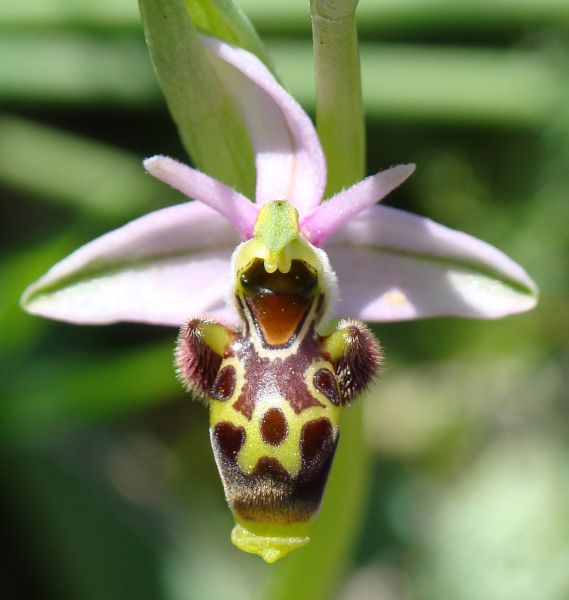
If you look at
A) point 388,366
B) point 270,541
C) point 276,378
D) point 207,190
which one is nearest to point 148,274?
point 207,190

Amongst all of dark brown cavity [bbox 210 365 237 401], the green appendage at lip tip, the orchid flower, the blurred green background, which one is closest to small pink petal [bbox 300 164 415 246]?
the orchid flower

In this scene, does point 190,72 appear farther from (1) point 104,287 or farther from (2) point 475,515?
(2) point 475,515

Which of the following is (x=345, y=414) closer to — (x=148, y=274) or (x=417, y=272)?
(x=417, y=272)

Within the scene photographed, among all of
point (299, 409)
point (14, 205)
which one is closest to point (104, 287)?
point (299, 409)

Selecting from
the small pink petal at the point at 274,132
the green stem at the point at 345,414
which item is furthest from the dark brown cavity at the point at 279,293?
the green stem at the point at 345,414

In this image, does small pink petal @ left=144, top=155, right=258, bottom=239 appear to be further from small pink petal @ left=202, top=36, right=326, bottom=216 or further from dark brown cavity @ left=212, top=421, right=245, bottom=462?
dark brown cavity @ left=212, top=421, right=245, bottom=462
